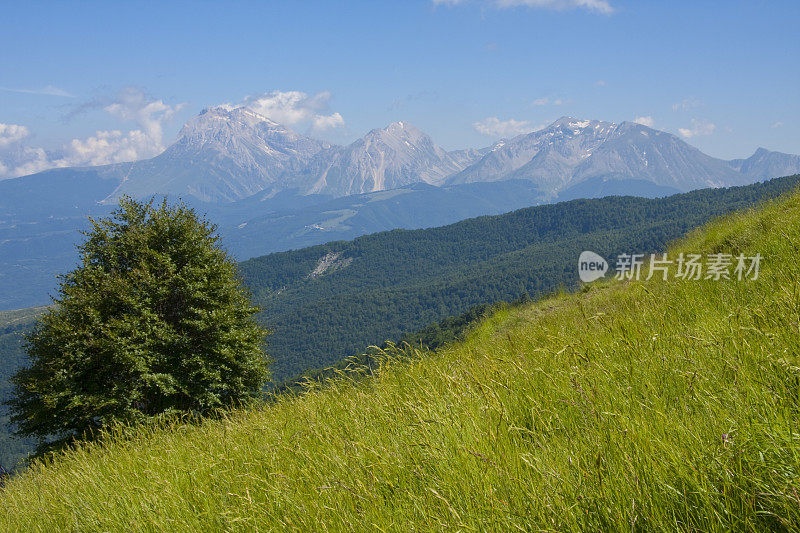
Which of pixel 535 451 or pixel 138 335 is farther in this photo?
pixel 138 335

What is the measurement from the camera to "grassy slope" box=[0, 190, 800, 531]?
4.88ft

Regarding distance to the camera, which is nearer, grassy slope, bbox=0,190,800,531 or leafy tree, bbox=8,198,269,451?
grassy slope, bbox=0,190,800,531

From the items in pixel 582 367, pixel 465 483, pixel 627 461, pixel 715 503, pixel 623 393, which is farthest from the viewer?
pixel 582 367

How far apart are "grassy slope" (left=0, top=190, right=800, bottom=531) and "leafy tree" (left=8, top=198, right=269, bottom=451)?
14.1 m

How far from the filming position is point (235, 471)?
302cm

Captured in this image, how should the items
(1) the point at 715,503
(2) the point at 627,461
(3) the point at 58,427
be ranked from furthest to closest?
(3) the point at 58,427
(2) the point at 627,461
(1) the point at 715,503

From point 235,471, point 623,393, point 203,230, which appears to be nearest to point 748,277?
point 623,393

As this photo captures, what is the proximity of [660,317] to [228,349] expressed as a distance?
59.7 ft

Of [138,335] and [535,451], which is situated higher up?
[535,451]

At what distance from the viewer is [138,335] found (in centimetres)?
1670

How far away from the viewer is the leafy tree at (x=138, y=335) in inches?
658

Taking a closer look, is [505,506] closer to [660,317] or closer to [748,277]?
[660,317]

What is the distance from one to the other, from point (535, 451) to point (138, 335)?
17972mm

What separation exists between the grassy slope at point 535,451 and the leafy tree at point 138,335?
14.1m
